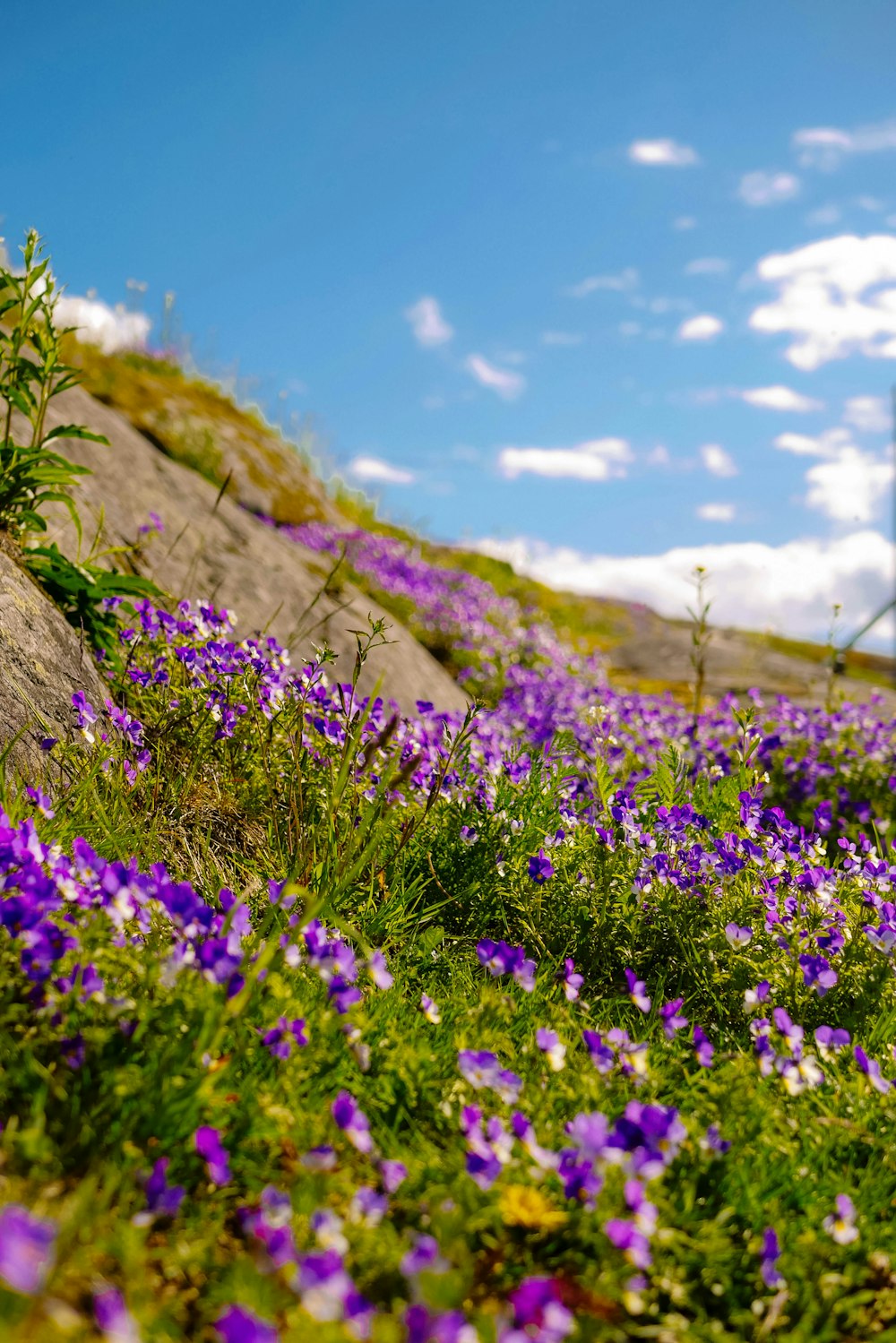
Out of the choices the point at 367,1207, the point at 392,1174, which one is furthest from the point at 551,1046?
the point at 367,1207

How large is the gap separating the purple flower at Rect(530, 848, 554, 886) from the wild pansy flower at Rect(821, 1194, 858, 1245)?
→ 1.48m

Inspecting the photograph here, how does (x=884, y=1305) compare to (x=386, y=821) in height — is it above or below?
below

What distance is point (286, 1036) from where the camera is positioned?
A: 7.16ft

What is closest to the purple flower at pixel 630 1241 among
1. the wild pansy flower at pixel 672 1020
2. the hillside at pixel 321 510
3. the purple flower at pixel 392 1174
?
the purple flower at pixel 392 1174

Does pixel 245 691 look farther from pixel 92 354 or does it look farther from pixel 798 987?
pixel 92 354

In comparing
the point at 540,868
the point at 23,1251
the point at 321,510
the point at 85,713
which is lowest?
the point at 23,1251

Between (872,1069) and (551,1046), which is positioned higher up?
(872,1069)

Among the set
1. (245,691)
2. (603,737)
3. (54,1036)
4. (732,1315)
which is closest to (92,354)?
(245,691)

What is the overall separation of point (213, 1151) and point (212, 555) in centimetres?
640

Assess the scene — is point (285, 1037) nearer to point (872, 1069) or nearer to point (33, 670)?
point (872, 1069)

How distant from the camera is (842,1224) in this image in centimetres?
205

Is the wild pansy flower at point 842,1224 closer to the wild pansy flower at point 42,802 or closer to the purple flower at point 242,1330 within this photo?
the purple flower at point 242,1330

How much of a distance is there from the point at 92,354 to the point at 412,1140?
1445cm

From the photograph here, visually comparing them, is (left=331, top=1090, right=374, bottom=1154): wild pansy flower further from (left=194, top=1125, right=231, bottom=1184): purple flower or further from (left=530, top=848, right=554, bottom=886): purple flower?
(left=530, top=848, right=554, bottom=886): purple flower
